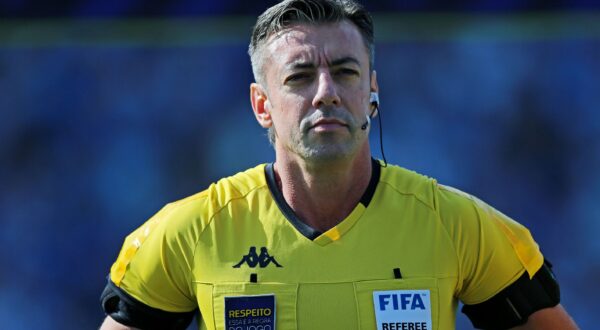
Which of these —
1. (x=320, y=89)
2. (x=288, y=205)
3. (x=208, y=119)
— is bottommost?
(x=288, y=205)

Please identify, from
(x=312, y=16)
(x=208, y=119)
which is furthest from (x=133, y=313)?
(x=208, y=119)

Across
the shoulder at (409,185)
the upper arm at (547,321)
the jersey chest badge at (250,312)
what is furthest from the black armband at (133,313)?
the upper arm at (547,321)

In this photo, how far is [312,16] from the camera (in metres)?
3.23

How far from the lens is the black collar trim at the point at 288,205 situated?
10.5 ft

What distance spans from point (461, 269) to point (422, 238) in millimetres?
138

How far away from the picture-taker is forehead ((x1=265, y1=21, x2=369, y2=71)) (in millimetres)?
3172

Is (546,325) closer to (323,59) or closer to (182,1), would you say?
(323,59)

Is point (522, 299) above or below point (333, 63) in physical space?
below

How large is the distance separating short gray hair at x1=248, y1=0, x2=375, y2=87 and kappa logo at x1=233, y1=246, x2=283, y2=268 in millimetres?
553

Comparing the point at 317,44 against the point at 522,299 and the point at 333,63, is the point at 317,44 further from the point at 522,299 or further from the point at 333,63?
the point at 522,299

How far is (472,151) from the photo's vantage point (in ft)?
18.2

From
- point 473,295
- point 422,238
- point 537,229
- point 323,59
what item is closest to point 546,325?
point 473,295

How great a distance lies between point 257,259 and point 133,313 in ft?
1.28

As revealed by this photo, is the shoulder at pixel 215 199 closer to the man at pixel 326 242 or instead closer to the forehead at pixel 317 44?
the man at pixel 326 242
